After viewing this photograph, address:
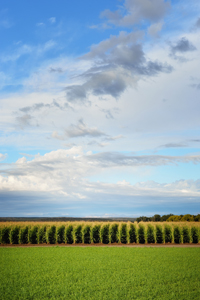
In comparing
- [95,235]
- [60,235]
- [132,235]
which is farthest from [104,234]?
[60,235]

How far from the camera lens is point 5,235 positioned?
25.1 meters

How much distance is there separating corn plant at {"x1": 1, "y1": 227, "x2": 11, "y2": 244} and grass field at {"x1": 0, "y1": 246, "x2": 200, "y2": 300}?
1062 cm

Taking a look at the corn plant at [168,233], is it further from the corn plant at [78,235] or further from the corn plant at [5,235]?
the corn plant at [5,235]

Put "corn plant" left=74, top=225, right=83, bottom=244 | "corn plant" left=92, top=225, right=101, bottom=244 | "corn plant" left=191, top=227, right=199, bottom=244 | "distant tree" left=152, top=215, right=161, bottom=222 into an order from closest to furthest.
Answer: "corn plant" left=74, top=225, right=83, bottom=244, "corn plant" left=92, top=225, right=101, bottom=244, "corn plant" left=191, top=227, right=199, bottom=244, "distant tree" left=152, top=215, right=161, bottom=222

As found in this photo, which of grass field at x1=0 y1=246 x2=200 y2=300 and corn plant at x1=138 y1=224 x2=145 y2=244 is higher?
grass field at x1=0 y1=246 x2=200 y2=300

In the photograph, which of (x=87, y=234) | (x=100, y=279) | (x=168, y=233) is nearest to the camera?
(x=100, y=279)

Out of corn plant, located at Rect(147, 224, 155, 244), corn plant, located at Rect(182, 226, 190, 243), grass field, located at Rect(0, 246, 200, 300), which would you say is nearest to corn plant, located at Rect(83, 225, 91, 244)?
corn plant, located at Rect(147, 224, 155, 244)

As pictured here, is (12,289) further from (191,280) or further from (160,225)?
(160,225)

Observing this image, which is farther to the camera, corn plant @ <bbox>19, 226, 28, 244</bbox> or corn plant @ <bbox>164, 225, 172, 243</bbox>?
corn plant @ <bbox>164, 225, 172, 243</bbox>

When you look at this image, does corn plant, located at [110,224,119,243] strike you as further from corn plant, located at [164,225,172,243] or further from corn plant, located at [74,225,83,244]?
corn plant, located at [164,225,172,243]

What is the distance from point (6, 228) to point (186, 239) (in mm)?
17609

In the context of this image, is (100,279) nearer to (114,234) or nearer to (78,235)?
(78,235)

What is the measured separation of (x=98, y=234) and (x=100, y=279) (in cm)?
1517

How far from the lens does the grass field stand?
8.54 m
